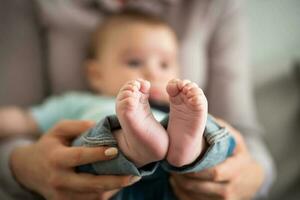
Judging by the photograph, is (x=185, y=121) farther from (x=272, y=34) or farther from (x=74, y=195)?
(x=272, y=34)

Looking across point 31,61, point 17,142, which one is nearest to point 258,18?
point 31,61

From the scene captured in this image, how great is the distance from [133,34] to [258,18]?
1.68ft

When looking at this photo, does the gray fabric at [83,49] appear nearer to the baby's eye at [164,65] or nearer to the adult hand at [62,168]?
the baby's eye at [164,65]

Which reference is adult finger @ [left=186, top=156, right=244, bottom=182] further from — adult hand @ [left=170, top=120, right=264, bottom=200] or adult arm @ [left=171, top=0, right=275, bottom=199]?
adult arm @ [left=171, top=0, right=275, bottom=199]

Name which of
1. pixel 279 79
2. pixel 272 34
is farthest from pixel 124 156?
pixel 272 34

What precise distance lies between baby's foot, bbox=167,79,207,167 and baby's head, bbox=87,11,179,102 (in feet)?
0.98

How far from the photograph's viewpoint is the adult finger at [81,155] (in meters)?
0.45

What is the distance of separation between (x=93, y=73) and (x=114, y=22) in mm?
130

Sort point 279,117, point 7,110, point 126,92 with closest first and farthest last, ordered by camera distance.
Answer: point 126,92, point 7,110, point 279,117

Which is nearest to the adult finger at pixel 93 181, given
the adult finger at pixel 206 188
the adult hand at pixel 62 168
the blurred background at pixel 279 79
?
the adult hand at pixel 62 168

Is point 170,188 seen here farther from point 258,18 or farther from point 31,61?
point 258,18

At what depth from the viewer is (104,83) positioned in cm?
84

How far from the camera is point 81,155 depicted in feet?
1.57

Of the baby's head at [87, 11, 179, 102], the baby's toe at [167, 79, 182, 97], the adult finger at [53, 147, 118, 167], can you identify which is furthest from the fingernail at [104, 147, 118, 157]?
the baby's head at [87, 11, 179, 102]
